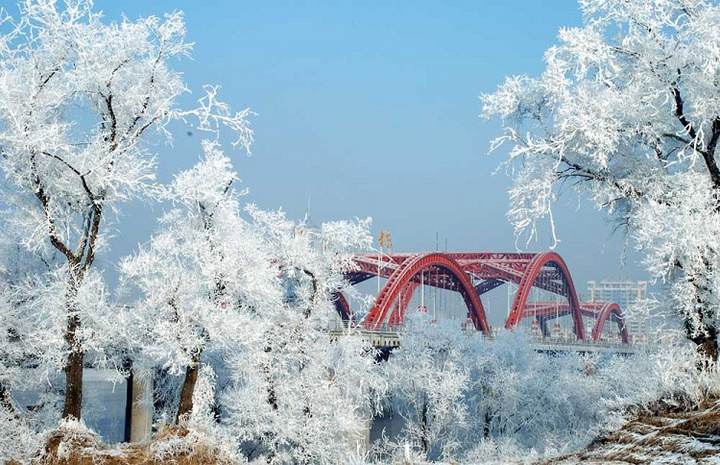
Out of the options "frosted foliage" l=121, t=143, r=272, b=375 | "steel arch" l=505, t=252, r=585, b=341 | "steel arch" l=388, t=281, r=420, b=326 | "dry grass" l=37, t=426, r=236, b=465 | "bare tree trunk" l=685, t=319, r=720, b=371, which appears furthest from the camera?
"steel arch" l=505, t=252, r=585, b=341

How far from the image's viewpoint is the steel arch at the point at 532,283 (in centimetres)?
10081

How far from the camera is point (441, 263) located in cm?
9000

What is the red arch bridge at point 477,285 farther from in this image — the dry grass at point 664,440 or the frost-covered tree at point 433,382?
the dry grass at point 664,440

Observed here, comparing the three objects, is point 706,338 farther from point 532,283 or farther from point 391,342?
point 532,283

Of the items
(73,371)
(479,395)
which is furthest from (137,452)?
(479,395)

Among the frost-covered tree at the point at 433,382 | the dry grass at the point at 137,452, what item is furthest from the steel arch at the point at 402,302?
the dry grass at the point at 137,452

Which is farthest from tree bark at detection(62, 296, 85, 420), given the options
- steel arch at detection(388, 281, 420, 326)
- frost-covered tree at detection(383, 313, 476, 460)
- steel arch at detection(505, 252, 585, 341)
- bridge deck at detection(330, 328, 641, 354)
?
steel arch at detection(505, 252, 585, 341)

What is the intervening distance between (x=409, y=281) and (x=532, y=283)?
2365 cm

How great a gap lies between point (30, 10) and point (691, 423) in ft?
44.6

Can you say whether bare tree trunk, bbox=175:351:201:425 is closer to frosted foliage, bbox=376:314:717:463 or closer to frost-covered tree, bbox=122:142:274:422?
frost-covered tree, bbox=122:142:274:422

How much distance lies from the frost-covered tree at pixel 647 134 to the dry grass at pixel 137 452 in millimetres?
6906

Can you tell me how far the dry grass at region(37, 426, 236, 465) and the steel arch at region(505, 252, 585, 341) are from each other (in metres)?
73.2

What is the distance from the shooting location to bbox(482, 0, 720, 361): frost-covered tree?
42.0ft

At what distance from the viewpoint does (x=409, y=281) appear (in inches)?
3561
